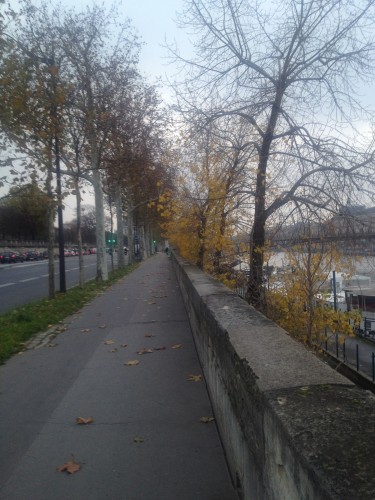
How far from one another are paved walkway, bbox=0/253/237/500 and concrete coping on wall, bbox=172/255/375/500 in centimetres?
42

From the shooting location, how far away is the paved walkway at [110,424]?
138 inches

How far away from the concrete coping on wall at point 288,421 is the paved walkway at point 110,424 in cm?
42

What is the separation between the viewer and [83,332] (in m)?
9.42

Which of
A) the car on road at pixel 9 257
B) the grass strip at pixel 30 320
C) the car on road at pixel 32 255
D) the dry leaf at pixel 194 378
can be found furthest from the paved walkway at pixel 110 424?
the car on road at pixel 32 255

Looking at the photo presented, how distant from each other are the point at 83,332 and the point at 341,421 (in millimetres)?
7868

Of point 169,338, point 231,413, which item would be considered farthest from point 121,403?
point 169,338

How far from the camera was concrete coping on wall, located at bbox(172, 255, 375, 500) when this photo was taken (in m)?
1.74

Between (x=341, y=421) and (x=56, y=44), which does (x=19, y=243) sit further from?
(x=341, y=421)

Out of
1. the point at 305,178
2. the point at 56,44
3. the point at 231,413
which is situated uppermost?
the point at 56,44

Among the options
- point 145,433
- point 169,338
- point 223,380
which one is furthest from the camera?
point 169,338

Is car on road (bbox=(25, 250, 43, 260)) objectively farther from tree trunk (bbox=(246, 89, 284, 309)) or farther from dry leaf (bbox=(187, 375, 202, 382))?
dry leaf (bbox=(187, 375, 202, 382))

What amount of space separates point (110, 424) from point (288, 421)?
299 cm

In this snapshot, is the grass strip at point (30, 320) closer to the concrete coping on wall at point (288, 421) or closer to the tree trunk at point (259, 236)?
the tree trunk at point (259, 236)

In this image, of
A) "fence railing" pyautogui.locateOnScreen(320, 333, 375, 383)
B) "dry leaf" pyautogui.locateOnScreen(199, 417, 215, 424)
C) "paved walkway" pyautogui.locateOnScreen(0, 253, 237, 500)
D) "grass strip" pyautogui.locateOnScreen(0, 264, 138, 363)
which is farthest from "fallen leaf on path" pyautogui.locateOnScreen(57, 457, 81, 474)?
"fence railing" pyautogui.locateOnScreen(320, 333, 375, 383)
